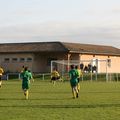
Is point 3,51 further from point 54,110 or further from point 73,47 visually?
point 54,110

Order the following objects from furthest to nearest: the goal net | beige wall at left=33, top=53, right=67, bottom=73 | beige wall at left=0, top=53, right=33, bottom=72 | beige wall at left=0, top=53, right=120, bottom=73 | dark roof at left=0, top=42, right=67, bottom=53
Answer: beige wall at left=0, top=53, right=33, bottom=72 < beige wall at left=33, top=53, right=67, bottom=73 < beige wall at left=0, top=53, right=120, bottom=73 < dark roof at left=0, top=42, right=67, bottom=53 < the goal net

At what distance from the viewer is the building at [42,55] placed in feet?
233

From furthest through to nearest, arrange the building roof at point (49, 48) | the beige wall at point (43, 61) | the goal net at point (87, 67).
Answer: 1. the beige wall at point (43, 61)
2. the building roof at point (49, 48)
3. the goal net at point (87, 67)

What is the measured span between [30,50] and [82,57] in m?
8.07

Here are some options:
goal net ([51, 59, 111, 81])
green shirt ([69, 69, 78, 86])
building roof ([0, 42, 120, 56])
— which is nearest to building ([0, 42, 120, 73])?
building roof ([0, 42, 120, 56])

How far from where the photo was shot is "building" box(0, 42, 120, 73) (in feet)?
233

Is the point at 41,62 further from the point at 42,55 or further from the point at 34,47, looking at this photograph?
the point at 34,47

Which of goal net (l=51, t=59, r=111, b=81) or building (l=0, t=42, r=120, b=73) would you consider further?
building (l=0, t=42, r=120, b=73)

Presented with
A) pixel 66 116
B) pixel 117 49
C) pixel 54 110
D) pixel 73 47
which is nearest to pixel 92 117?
pixel 66 116

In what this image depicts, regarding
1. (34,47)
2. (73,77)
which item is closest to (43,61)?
(34,47)

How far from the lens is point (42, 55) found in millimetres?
74062

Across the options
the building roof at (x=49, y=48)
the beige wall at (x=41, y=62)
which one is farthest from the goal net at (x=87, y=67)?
the building roof at (x=49, y=48)

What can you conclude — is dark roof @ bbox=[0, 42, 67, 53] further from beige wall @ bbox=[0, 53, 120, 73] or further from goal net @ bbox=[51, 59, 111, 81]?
goal net @ bbox=[51, 59, 111, 81]

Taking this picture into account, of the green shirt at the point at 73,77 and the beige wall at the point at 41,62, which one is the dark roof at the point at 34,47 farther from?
the green shirt at the point at 73,77
